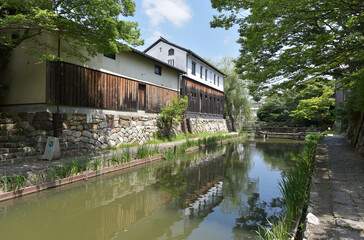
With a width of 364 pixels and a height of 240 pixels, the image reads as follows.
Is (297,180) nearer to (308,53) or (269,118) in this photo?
(308,53)

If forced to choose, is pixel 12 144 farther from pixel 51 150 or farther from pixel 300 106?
pixel 300 106

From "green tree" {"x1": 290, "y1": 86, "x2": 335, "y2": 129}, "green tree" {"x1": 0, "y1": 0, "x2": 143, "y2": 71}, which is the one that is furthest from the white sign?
"green tree" {"x1": 290, "y1": 86, "x2": 335, "y2": 129}

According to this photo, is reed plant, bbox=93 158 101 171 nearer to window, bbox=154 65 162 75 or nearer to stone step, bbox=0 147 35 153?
stone step, bbox=0 147 35 153

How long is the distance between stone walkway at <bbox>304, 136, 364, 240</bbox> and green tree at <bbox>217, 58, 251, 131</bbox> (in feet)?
74.0

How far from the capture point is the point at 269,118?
3262 cm

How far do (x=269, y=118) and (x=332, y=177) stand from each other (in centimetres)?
2938

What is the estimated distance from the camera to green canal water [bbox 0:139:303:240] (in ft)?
11.9

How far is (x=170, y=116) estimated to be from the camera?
14.3m

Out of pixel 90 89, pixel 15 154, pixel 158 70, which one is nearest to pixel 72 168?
pixel 15 154

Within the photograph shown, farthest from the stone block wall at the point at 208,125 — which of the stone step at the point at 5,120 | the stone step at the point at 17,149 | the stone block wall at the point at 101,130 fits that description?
the stone step at the point at 5,120

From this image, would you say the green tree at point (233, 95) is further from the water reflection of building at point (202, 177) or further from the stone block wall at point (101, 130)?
the water reflection of building at point (202, 177)

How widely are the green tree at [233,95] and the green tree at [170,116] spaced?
1491 centimetres

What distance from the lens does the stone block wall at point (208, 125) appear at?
19370mm

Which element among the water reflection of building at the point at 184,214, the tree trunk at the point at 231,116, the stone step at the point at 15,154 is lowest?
the water reflection of building at the point at 184,214
